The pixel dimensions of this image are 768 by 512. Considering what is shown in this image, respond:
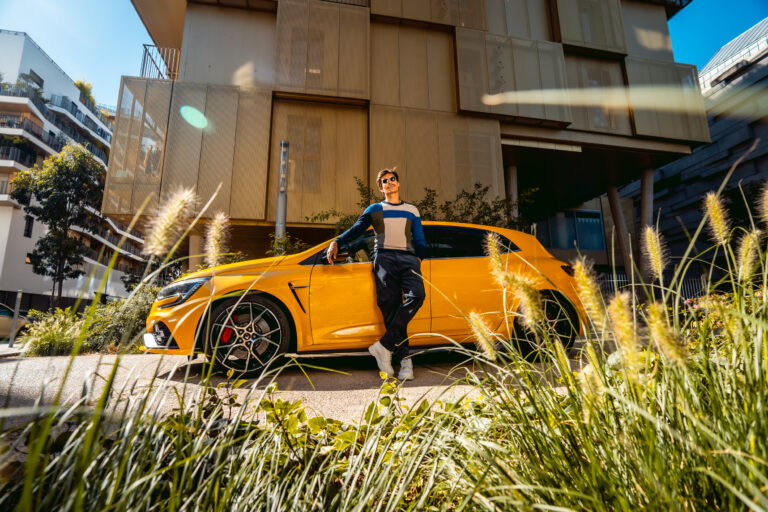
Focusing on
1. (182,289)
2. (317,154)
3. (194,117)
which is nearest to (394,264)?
(182,289)

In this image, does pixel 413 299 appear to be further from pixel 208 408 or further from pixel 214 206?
pixel 214 206

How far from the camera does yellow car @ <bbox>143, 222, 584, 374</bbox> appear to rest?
3615mm

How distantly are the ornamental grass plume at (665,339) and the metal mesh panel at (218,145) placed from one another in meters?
11.1

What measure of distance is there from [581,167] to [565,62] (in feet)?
13.8

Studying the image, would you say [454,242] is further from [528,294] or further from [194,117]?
[194,117]

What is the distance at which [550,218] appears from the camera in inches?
842

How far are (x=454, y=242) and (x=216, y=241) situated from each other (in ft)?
11.4

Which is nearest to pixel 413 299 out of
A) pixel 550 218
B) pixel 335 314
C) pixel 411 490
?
pixel 335 314

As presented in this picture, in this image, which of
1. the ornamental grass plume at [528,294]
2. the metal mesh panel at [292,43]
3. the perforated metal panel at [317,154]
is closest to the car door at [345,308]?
the ornamental grass plume at [528,294]

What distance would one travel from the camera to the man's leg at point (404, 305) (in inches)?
143

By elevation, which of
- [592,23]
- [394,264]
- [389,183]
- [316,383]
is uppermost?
[592,23]

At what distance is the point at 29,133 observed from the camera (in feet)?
109

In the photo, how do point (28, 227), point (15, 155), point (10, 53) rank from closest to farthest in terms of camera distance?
point (28, 227) < point (15, 155) < point (10, 53)

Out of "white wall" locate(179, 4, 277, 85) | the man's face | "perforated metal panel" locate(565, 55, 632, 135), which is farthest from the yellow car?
"perforated metal panel" locate(565, 55, 632, 135)
